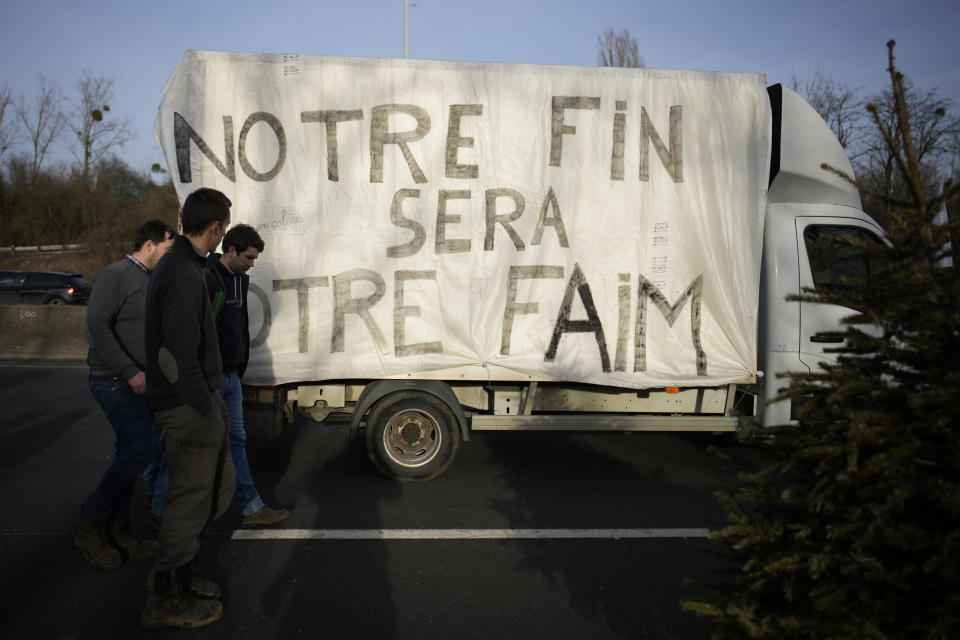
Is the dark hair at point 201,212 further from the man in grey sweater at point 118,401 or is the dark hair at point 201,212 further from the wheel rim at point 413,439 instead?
the wheel rim at point 413,439

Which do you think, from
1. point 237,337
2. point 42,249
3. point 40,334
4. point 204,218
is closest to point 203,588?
point 237,337

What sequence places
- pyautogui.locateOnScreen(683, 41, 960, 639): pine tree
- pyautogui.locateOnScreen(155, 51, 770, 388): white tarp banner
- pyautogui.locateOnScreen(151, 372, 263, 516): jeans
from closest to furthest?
pyautogui.locateOnScreen(683, 41, 960, 639): pine tree, pyautogui.locateOnScreen(151, 372, 263, 516): jeans, pyautogui.locateOnScreen(155, 51, 770, 388): white tarp banner

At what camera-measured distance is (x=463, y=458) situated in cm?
631

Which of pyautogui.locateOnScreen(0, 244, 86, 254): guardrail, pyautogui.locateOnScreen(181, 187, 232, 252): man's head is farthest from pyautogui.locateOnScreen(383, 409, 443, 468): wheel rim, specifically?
pyautogui.locateOnScreen(0, 244, 86, 254): guardrail

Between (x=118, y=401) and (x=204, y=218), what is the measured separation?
1335mm

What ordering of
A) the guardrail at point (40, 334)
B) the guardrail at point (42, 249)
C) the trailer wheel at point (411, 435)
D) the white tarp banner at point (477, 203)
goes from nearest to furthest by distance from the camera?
the white tarp banner at point (477, 203) < the trailer wheel at point (411, 435) < the guardrail at point (40, 334) < the guardrail at point (42, 249)

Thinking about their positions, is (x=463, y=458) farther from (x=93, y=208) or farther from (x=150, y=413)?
(x=93, y=208)

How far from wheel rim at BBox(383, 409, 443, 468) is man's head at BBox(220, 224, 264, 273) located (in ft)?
5.73

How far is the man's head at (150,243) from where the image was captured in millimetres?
4195

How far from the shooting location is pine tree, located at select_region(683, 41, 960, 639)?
1.83 metres

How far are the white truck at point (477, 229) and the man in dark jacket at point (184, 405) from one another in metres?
1.84

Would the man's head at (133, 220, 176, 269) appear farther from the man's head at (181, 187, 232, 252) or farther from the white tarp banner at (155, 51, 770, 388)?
the white tarp banner at (155, 51, 770, 388)

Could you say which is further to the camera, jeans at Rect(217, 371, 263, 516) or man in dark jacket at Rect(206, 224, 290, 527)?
jeans at Rect(217, 371, 263, 516)

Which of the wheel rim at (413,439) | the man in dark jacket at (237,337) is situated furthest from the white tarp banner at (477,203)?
the man in dark jacket at (237,337)
